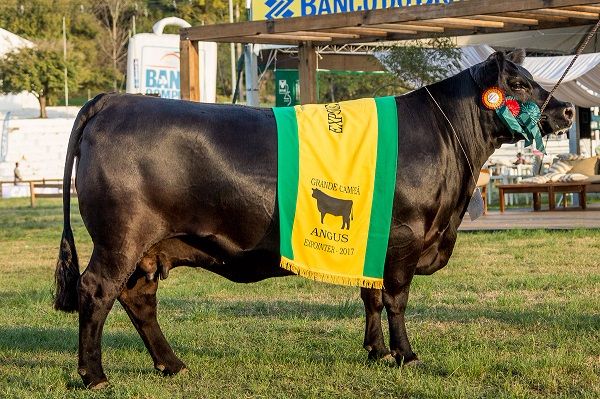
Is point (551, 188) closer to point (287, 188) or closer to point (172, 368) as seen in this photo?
point (287, 188)

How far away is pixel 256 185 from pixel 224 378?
1196mm

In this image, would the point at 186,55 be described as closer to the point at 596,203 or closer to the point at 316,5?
the point at 316,5

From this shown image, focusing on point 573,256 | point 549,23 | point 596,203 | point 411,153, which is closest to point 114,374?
point 411,153

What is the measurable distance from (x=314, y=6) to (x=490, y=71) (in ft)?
27.3

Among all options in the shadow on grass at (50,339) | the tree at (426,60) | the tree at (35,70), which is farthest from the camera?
the tree at (35,70)

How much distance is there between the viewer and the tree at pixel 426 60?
2041cm

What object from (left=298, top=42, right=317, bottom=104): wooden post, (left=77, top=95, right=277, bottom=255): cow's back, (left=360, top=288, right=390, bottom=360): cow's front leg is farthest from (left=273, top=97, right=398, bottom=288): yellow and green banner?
(left=298, top=42, right=317, bottom=104): wooden post

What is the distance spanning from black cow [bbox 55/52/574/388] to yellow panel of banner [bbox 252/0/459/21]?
25.2ft

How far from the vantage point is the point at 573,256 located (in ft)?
38.8

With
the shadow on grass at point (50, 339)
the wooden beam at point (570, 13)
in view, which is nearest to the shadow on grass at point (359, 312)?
the shadow on grass at point (50, 339)

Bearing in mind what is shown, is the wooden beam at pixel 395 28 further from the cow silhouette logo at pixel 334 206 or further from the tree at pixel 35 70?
the tree at pixel 35 70

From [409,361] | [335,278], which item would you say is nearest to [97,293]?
[335,278]

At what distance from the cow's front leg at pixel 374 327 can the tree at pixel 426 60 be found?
1415 centimetres

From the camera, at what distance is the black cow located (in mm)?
5887
